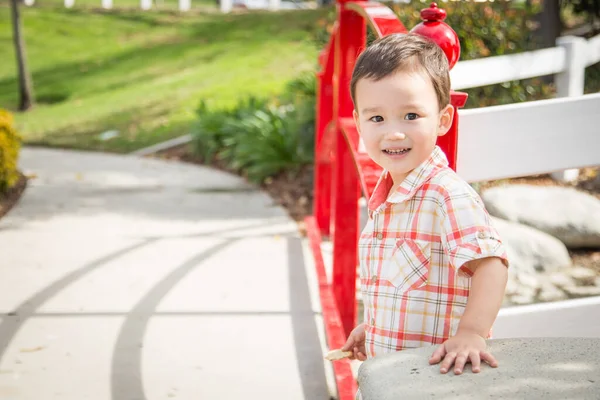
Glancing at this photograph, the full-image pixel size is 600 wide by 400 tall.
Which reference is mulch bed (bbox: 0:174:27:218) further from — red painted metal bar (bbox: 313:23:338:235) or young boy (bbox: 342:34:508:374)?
young boy (bbox: 342:34:508:374)

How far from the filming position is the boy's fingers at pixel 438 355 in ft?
5.61

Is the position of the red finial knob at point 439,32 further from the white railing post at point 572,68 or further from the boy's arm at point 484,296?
the white railing post at point 572,68

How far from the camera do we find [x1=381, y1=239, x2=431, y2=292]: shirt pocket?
2.01 m

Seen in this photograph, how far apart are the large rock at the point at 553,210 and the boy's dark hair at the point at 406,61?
3.83 m

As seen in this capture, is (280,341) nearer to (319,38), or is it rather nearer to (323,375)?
(323,375)

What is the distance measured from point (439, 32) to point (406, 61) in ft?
0.83

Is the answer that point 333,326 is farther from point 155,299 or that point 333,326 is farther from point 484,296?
point 484,296

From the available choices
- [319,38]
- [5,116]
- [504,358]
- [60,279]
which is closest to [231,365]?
[60,279]

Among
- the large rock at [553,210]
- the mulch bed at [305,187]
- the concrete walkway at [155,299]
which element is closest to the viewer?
the concrete walkway at [155,299]

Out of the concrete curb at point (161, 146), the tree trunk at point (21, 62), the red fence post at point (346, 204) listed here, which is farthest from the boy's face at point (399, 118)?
the tree trunk at point (21, 62)

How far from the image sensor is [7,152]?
6973mm

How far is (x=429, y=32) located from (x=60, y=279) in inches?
135

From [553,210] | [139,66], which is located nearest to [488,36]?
[553,210]

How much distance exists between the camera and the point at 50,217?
21.7ft
